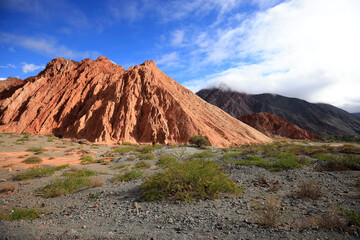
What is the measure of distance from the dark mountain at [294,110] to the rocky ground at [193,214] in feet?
321

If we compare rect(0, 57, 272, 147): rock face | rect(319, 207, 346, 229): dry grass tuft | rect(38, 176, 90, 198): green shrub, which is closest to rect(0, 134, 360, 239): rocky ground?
rect(319, 207, 346, 229): dry grass tuft

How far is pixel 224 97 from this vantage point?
119 meters

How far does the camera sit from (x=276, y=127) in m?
71.4

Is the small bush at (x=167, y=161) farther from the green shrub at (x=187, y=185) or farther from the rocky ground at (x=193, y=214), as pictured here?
the rocky ground at (x=193, y=214)

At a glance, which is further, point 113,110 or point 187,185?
point 113,110

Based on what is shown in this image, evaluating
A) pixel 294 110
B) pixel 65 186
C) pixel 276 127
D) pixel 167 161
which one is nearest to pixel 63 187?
pixel 65 186

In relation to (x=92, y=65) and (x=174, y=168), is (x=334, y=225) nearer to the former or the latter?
(x=174, y=168)

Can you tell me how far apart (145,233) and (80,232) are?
4.37ft

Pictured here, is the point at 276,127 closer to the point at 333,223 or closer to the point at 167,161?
the point at 167,161

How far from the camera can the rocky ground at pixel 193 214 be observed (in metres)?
3.21

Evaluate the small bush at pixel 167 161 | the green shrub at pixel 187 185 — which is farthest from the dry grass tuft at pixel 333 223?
the small bush at pixel 167 161

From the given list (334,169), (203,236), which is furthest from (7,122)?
(334,169)

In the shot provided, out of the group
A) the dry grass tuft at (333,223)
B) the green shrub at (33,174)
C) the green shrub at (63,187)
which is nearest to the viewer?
the dry grass tuft at (333,223)

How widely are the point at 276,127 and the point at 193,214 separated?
78.8 metres
